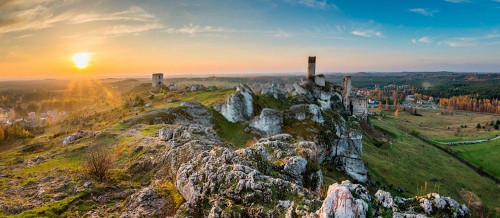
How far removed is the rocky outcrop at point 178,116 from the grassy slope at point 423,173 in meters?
27.5

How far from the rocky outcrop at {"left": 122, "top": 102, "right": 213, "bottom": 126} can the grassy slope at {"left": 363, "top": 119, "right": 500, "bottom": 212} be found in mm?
27486

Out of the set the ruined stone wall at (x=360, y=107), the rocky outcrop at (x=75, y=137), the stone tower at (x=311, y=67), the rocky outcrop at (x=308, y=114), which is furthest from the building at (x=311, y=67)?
the rocky outcrop at (x=75, y=137)

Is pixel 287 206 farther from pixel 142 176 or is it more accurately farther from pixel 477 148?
pixel 477 148

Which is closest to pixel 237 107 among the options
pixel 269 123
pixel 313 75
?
pixel 269 123

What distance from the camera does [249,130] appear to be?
3803 centimetres

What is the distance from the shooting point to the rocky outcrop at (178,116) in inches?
1261

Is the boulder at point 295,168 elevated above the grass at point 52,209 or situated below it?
above

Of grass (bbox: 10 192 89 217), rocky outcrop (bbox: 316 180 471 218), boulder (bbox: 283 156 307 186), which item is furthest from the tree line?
grass (bbox: 10 192 89 217)

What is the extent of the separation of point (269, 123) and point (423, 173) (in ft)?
108

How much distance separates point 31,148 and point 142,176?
1608cm

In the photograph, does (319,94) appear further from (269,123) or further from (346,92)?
(269,123)

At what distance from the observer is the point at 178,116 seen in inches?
1399

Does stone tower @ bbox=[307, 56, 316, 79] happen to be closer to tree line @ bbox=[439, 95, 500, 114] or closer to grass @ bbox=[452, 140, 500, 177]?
grass @ bbox=[452, 140, 500, 177]

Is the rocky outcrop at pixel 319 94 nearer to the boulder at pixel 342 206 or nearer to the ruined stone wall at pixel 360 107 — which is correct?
the ruined stone wall at pixel 360 107
